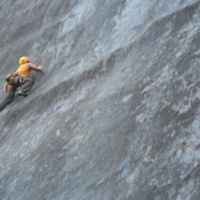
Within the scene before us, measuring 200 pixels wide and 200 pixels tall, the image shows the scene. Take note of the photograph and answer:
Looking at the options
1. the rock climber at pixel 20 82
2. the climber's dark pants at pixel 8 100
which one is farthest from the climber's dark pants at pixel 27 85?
the climber's dark pants at pixel 8 100

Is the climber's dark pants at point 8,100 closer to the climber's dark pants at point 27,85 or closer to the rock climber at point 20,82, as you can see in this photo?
the rock climber at point 20,82

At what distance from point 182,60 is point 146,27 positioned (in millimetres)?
1834

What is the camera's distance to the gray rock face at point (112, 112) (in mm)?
7875

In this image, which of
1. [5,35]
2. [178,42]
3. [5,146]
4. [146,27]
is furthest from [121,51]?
[5,35]

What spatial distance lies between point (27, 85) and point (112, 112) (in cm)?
407

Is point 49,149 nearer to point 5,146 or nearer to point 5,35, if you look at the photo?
point 5,146

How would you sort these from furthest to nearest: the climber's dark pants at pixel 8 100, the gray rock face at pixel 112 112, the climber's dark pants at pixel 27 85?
1. the climber's dark pants at pixel 8 100
2. the climber's dark pants at pixel 27 85
3. the gray rock face at pixel 112 112

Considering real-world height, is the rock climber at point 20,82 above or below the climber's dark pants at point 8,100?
above

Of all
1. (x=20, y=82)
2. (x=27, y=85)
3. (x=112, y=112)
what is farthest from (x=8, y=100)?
(x=112, y=112)

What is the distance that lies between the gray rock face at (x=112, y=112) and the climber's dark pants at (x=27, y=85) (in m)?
0.23

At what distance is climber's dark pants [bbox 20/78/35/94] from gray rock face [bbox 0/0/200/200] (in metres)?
0.23

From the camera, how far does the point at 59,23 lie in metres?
14.1

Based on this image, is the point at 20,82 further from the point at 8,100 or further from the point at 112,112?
the point at 112,112

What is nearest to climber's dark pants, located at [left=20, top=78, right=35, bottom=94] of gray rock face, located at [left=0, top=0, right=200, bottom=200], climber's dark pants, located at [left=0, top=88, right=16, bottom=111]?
gray rock face, located at [left=0, top=0, right=200, bottom=200]
